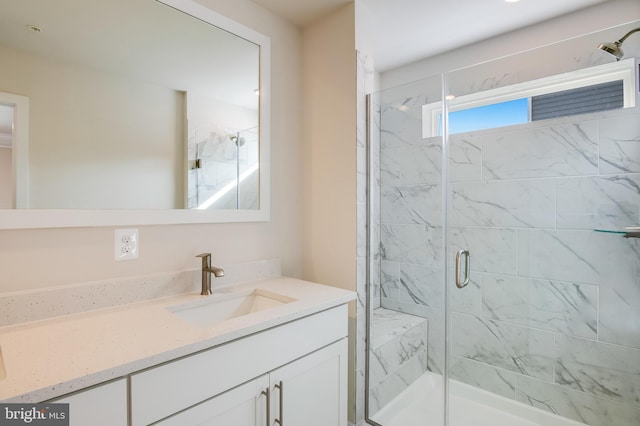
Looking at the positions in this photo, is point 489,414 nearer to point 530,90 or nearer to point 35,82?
point 530,90

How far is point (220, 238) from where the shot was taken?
65.1 inches

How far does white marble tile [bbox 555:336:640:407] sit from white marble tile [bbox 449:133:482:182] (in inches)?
40.2

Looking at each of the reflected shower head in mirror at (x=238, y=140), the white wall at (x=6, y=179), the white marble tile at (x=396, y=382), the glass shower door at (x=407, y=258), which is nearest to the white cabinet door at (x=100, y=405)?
the white wall at (x=6, y=179)

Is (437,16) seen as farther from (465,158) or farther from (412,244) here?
(412,244)

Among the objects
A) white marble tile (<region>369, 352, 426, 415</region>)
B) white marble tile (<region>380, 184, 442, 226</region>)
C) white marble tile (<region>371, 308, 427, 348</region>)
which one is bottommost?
white marble tile (<region>369, 352, 426, 415</region>)

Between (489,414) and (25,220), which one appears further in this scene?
(489,414)

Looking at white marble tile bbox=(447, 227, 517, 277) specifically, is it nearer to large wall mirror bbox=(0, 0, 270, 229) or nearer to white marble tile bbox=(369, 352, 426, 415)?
white marble tile bbox=(369, 352, 426, 415)

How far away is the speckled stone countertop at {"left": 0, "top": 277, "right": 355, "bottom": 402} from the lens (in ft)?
2.41

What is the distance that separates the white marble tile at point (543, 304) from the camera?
5.65ft

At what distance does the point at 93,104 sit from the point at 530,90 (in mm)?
2047

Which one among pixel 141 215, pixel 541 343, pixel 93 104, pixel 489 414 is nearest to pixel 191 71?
pixel 93 104

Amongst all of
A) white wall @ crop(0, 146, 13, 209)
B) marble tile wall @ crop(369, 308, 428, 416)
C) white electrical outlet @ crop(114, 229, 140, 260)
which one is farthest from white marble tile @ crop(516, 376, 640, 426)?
white wall @ crop(0, 146, 13, 209)

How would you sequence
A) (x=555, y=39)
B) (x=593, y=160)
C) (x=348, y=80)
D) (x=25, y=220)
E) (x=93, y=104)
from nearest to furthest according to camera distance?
(x=25, y=220) < (x=93, y=104) < (x=593, y=160) < (x=348, y=80) < (x=555, y=39)

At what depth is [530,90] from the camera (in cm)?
174
